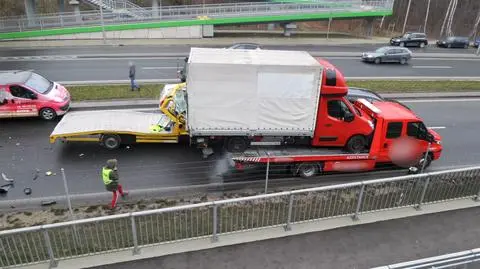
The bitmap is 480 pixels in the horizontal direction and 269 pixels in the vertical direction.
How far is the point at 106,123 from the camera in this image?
12141mm

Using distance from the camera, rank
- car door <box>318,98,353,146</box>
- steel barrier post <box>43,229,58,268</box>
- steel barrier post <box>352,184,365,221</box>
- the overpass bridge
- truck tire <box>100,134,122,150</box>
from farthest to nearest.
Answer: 1. the overpass bridge
2. truck tire <box>100,134,122,150</box>
3. car door <box>318,98,353,146</box>
4. steel barrier post <box>352,184,365,221</box>
5. steel barrier post <box>43,229,58,268</box>

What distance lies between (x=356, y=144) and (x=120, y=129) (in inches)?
289

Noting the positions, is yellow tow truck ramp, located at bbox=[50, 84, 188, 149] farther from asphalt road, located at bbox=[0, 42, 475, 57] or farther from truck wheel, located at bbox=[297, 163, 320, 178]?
asphalt road, located at bbox=[0, 42, 475, 57]

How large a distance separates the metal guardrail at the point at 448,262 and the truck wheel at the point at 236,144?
5653 mm

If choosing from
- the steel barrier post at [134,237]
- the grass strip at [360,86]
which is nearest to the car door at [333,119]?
the steel barrier post at [134,237]

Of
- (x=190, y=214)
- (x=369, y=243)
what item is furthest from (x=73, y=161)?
(x=369, y=243)

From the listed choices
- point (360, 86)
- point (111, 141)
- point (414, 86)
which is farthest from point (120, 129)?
point (414, 86)

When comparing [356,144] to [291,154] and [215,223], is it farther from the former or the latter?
[215,223]

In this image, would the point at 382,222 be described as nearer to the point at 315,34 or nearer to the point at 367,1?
the point at 315,34

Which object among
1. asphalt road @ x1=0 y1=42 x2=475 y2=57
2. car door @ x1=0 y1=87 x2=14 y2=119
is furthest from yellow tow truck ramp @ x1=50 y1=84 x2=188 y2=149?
asphalt road @ x1=0 y1=42 x2=475 y2=57

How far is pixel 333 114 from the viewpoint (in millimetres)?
11031

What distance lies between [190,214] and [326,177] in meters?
5.22

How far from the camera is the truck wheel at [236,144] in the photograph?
11.0 meters

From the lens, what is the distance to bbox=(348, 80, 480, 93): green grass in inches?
800
